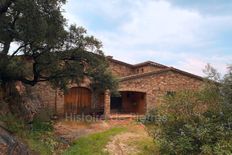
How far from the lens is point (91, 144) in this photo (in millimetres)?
15758

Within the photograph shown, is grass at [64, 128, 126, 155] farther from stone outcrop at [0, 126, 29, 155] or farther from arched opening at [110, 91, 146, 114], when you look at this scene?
arched opening at [110, 91, 146, 114]

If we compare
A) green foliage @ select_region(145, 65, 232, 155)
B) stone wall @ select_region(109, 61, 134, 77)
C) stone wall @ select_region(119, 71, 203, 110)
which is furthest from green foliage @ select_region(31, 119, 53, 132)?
stone wall @ select_region(109, 61, 134, 77)

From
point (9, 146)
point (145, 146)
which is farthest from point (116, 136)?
point (9, 146)

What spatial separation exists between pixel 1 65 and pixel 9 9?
99.2 inches

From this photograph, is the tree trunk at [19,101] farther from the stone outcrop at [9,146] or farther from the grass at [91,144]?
the stone outcrop at [9,146]

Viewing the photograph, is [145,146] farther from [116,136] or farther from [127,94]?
[127,94]

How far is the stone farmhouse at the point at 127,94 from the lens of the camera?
925 inches

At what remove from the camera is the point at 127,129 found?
19.4 meters

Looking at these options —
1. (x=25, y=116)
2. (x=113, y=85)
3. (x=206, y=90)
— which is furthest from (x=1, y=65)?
(x=206, y=90)

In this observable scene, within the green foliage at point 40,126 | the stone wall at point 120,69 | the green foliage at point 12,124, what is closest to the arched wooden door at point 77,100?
the stone wall at point 120,69

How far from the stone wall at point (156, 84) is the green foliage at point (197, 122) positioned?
9.46 m

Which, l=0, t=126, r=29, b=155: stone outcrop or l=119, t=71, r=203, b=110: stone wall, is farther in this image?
l=119, t=71, r=203, b=110: stone wall

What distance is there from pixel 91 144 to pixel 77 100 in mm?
9470

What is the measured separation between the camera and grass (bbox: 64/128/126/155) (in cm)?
1480
